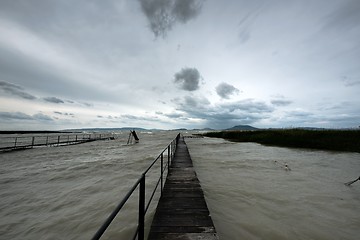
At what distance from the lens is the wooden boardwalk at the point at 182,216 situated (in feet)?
10.4

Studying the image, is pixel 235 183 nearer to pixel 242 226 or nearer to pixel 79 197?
pixel 242 226

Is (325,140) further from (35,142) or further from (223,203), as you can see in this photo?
(35,142)

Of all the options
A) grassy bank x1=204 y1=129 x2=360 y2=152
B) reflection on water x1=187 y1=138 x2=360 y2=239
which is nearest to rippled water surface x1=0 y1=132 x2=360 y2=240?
reflection on water x1=187 y1=138 x2=360 y2=239

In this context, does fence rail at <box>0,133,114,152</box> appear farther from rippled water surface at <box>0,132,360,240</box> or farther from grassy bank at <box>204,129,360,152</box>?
grassy bank at <box>204,129,360,152</box>

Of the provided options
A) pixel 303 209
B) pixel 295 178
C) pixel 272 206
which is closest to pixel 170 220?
pixel 272 206

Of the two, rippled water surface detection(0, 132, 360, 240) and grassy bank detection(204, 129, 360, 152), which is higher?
grassy bank detection(204, 129, 360, 152)

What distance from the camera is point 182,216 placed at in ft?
12.6

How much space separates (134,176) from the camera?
9.11 m

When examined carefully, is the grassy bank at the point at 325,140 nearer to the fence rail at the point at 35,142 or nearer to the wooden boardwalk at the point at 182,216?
the wooden boardwalk at the point at 182,216

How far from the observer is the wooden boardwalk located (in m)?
3.16

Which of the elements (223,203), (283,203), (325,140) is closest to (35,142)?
(223,203)

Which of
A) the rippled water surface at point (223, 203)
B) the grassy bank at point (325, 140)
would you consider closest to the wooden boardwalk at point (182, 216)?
the rippled water surface at point (223, 203)

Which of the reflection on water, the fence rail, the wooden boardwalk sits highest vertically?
the wooden boardwalk

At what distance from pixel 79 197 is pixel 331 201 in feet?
27.5
